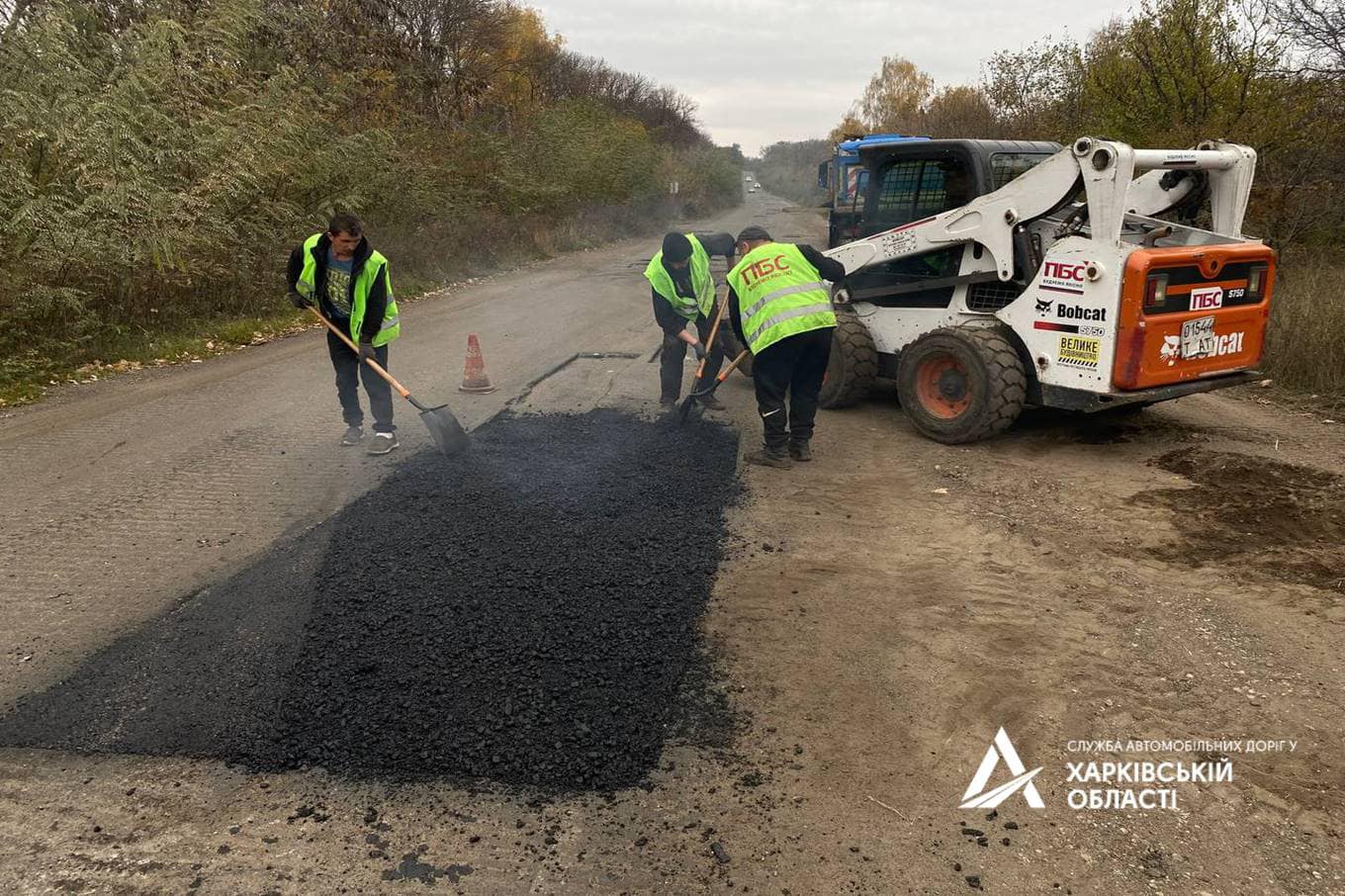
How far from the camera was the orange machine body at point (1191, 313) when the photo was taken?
5211mm

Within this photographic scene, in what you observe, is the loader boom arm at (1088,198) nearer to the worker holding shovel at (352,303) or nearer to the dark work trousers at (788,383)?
the dark work trousers at (788,383)

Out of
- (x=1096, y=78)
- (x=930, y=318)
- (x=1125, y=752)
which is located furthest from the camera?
(x=1096, y=78)

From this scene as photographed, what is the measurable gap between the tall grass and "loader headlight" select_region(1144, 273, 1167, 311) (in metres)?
2.98

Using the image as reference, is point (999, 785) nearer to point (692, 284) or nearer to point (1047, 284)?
point (1047, 284)

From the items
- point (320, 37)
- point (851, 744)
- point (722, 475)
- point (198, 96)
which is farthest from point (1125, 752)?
point (320, 37)

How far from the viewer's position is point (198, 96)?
10859 mm

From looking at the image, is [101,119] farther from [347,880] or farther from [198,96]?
[347,880]

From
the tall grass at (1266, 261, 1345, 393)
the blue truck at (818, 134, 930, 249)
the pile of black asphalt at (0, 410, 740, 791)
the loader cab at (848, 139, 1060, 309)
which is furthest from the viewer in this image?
the blue truck at (818, 134, 930, 249)

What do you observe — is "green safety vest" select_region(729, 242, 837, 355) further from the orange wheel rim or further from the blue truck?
the blue truck

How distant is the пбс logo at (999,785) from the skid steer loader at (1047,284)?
3242 millimetres

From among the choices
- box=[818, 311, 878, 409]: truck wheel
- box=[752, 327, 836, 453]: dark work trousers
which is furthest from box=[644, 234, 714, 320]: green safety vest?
box=[752, 327, 836, 453]: dark work trousers

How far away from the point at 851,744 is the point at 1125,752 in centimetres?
87

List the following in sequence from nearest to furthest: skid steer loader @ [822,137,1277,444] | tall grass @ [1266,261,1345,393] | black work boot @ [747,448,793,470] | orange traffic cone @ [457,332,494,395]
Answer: skid steer loader @ [822,137,1277,444], black work boot @ [747,448,793,470], tall grass @ [1266,261,1345,393], orange traffic cone @ [457,332,494,395]

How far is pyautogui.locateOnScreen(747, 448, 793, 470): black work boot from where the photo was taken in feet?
18.8
